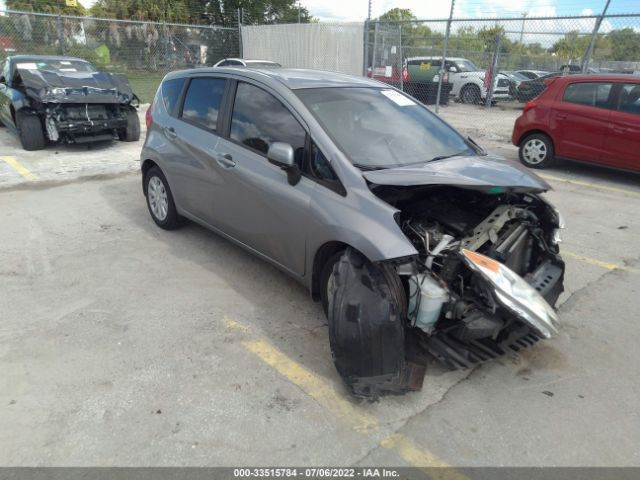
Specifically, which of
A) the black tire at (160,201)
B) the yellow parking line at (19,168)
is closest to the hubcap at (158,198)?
the black tire at (160,201)

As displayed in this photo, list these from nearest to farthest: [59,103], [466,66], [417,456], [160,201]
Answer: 1. [417,456]
2. [160,201]
3. [59,103]
4. [466,66]

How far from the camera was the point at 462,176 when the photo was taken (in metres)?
3.03

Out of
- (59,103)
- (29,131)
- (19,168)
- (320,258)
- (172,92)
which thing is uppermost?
(172,92)

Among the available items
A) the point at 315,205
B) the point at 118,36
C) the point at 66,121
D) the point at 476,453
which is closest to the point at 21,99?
the point at 66,121

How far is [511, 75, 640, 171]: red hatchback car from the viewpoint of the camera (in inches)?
287

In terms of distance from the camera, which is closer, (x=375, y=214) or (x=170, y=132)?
(x=375, y=214)

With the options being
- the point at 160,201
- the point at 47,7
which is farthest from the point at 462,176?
the point at 47,7

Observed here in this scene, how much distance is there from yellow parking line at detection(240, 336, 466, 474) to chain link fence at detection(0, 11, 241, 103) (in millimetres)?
15094

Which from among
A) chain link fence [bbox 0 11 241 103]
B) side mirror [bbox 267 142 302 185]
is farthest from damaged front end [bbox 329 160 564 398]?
chain link fence [bbox 0 11 241 103]

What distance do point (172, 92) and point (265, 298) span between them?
2463 millimetres

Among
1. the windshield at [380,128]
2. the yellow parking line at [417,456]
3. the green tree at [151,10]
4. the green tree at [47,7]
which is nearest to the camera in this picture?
the yellow parking line at [417,456]

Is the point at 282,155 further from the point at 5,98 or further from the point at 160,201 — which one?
the point at 5,98

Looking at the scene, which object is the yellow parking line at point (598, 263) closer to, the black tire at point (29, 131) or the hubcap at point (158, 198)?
the hubcap at point (158, 198)

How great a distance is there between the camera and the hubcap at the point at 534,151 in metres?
8.42
